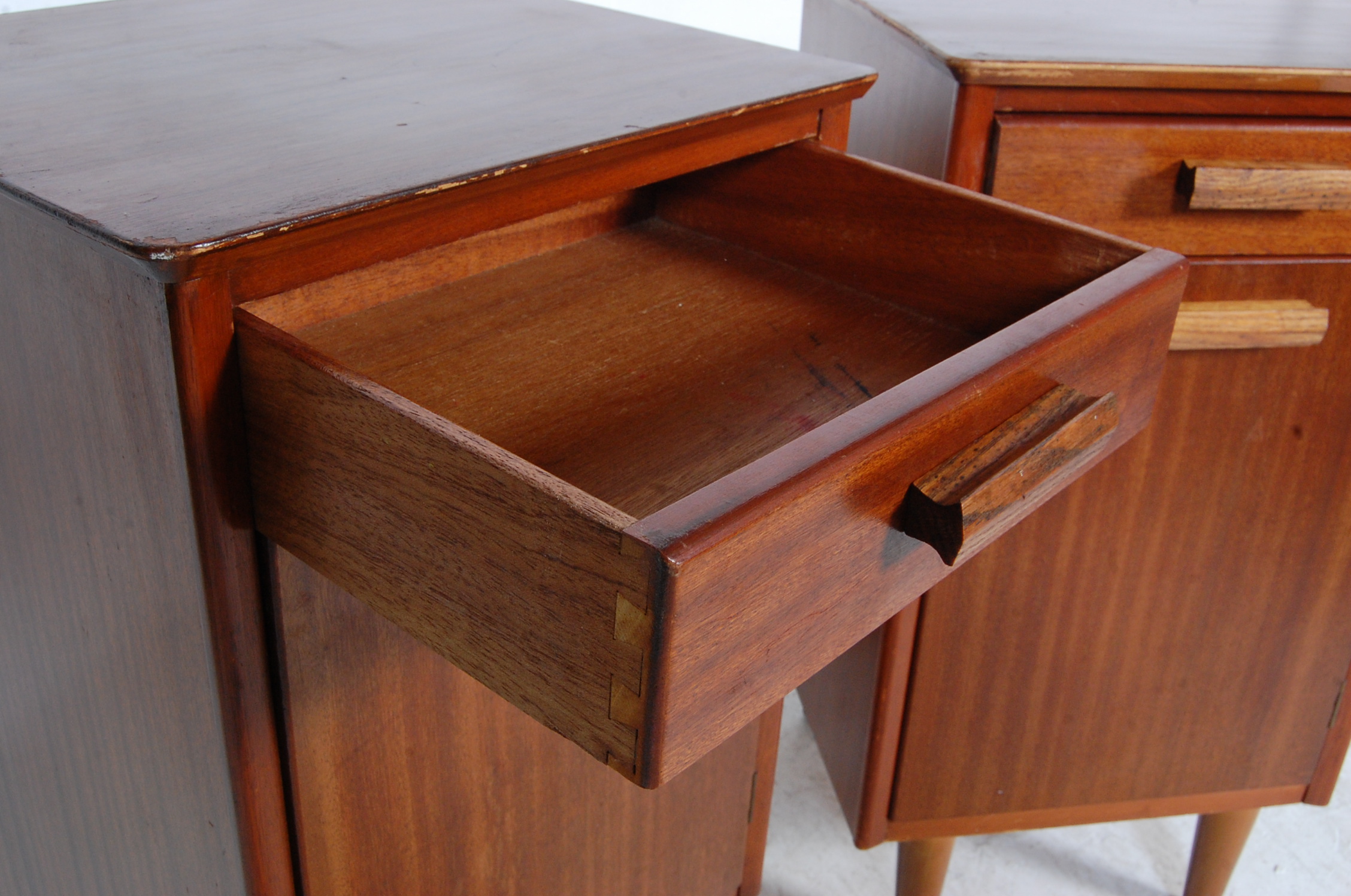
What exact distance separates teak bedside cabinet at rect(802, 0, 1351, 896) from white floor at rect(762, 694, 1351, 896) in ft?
0.28

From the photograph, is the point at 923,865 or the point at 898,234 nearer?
the point at 898,234

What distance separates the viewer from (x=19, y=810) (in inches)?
28.7

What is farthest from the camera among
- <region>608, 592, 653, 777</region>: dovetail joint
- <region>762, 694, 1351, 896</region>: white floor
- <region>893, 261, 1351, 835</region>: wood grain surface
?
<region>762, 694, 1351, 896</region>: white floor

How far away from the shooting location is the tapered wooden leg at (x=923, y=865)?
1.09 m

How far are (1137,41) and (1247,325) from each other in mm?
211

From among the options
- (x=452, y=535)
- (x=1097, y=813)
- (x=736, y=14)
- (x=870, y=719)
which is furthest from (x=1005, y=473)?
(x=736, y=14)

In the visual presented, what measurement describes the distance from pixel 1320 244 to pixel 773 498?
627 mm

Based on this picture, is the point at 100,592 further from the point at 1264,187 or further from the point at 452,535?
the point at 1264,187

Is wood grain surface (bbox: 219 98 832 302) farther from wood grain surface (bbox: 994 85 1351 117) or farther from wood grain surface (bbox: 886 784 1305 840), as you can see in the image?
wood grain surface (bbox: 886 784 1305 840)

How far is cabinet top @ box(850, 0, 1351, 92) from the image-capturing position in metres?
0.78

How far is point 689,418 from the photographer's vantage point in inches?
23.5

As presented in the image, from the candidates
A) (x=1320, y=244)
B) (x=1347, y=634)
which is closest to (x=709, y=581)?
(x=1320, y=244)

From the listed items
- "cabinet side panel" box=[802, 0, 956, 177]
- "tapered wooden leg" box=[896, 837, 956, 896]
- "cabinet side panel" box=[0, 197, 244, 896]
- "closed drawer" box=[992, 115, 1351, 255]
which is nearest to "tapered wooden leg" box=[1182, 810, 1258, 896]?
"tapered wooden leg" box=[896, 837, 956, 896]

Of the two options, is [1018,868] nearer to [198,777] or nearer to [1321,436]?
[1321,436]
